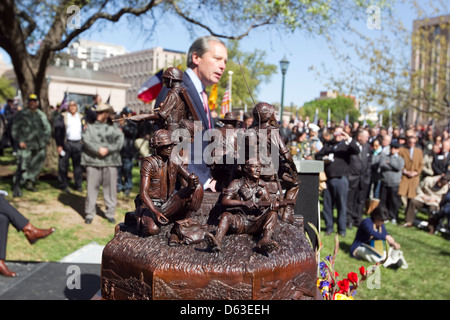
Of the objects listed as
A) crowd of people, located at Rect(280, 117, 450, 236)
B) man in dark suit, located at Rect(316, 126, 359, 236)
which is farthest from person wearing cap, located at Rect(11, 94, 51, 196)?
man in dark suit, located at Rect(316, 126, 359, 236)

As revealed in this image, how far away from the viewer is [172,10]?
12383 mm

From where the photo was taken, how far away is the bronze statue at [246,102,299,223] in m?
2.71

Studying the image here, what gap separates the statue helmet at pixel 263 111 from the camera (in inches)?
109

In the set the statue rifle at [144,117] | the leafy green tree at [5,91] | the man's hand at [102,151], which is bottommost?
the man's hand at [102,151]

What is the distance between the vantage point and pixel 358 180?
35.5 ft

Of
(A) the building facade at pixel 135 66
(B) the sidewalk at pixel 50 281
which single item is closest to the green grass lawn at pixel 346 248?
(B) the sidewalk at pixel 50 281

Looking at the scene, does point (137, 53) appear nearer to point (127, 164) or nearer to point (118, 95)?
point (118, 95)

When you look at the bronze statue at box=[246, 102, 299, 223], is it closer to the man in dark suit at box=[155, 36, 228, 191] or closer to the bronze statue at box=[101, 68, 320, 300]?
the bronze statue at box=[101, 68, 320, 300]

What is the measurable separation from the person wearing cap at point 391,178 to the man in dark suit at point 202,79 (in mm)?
9098

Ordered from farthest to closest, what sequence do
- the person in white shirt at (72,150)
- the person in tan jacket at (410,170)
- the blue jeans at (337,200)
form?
the person in tan jacket at (410,170) → the person in white shirt at (72,150) → the blue jeans at (337,200)

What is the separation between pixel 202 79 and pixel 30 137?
8.68 meters

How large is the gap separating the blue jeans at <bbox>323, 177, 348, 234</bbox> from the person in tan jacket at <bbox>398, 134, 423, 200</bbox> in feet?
9.08

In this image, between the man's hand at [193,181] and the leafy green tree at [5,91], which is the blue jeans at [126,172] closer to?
the man's hand at [193,181]
